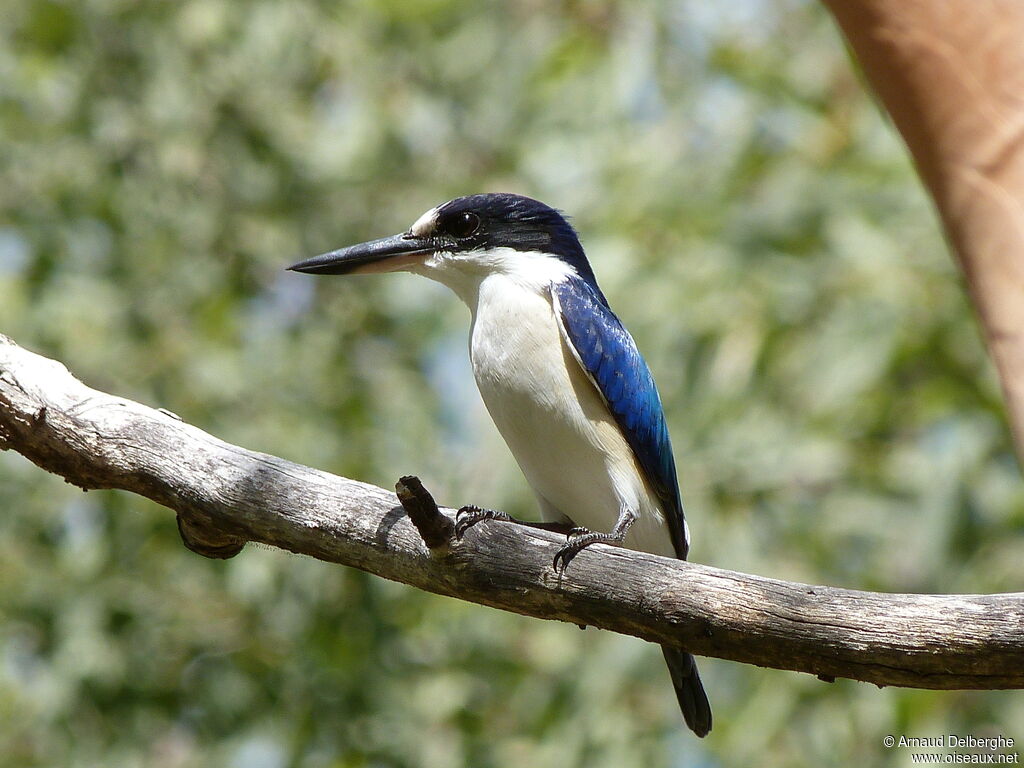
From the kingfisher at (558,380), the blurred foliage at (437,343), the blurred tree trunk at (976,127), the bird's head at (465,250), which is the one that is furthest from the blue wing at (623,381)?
the blurred tree trunk at (976,127)

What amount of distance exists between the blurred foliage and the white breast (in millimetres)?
714

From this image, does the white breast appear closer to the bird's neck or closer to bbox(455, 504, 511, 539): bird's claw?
the bird's neck

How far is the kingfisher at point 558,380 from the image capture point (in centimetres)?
311

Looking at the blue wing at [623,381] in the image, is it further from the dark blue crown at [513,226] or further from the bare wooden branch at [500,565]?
the bare wooden branch at [500,565]

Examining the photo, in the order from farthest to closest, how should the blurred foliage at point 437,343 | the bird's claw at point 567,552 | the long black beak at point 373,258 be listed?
the blurred foliage at point 437,343 < the long black beak at point 373,258 < the bird's claw at point 567,552

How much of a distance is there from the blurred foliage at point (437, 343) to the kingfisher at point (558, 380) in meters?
0.61

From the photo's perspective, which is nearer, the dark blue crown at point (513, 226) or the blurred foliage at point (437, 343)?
the dark blue crown at point (513, 226)

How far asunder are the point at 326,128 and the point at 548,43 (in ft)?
3.45

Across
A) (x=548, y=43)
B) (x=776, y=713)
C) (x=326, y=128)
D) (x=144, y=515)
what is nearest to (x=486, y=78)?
(x=548, y=43)

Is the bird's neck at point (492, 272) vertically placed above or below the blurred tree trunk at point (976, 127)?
below

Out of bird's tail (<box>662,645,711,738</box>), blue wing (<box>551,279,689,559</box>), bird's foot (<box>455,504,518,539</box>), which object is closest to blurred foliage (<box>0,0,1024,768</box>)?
bird's tail (<box>662,645,711,738</box>)

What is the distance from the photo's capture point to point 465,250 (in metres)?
3.46

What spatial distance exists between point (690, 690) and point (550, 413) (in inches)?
32.7

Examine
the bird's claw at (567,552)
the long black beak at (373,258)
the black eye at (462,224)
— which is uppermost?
the bird's claw at (567,552)
